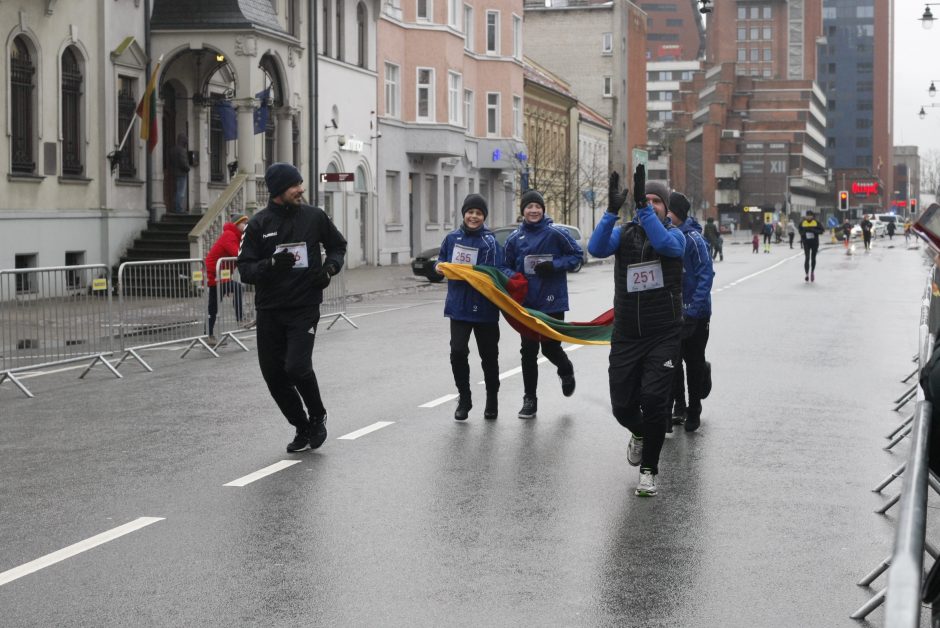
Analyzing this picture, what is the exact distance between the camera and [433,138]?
50.6m

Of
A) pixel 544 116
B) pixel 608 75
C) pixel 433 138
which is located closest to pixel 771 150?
pixel 608 75

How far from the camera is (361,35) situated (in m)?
45.8

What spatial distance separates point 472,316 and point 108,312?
232 inches

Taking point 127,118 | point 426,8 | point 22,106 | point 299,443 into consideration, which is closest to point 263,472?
point 299,443

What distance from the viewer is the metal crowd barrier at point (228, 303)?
18.6 meters

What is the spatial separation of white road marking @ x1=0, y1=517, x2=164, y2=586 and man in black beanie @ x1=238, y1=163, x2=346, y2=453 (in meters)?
2.28

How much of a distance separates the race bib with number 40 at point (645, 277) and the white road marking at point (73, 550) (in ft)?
10.1

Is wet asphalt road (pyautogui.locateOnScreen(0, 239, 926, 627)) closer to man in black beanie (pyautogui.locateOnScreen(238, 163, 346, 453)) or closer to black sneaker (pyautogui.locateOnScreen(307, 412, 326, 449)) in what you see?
black sneaker (pyautogui.locateOnScreen(307, 412, 326, 449))

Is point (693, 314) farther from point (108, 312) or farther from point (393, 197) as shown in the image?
point (393, 197)

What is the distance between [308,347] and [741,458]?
121 inches

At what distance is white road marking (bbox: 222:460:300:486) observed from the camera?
8906mm

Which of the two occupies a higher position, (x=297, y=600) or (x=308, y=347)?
(x=308, y=347)

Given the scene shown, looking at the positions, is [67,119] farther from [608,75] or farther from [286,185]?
[608,75]

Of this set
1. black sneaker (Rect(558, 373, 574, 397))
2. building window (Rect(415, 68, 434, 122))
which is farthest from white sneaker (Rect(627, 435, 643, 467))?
building window (Rect(415, 68, 434, 122))
